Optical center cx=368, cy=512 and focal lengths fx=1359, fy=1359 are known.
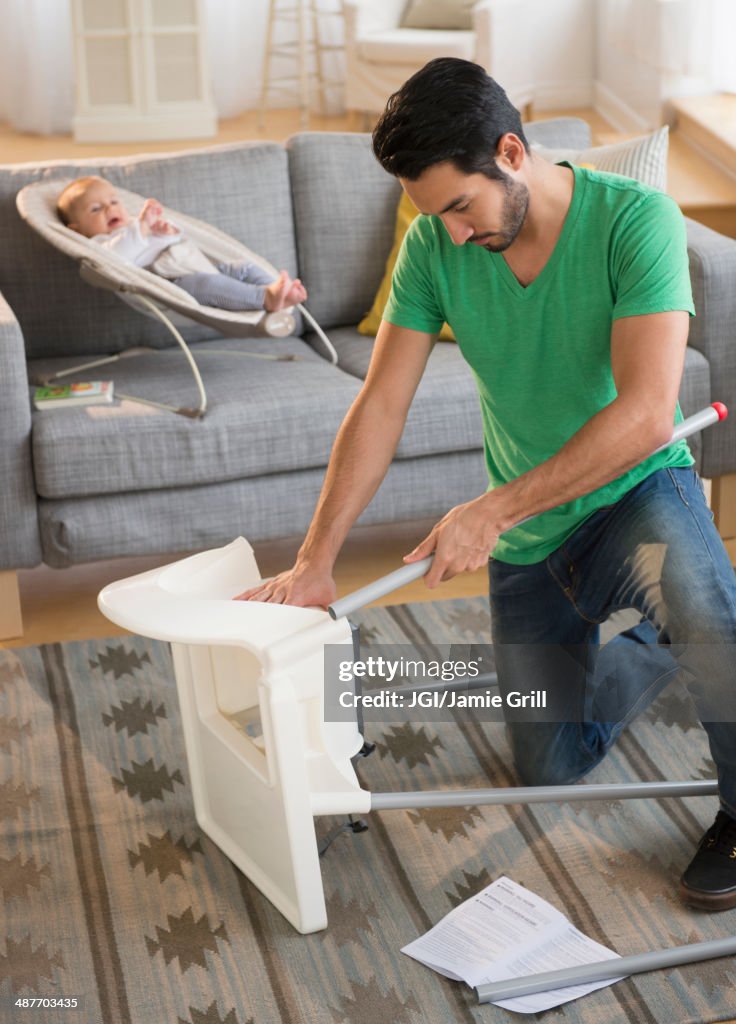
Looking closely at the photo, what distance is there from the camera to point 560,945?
1912 millimetres

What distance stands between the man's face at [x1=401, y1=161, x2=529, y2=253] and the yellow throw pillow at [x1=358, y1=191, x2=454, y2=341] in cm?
137

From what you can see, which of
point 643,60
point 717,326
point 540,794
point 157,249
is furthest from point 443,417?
point 643,60

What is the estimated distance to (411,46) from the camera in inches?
245

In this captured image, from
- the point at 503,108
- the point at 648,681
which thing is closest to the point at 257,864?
the point at 648,681

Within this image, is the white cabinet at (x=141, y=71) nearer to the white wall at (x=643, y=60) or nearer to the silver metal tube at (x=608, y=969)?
the white wall at (x=643, y=60)

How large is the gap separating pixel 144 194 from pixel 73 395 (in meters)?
0.64

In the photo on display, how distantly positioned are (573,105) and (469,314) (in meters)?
5.46

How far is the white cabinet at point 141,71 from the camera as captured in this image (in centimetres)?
667

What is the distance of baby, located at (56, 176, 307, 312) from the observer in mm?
3102

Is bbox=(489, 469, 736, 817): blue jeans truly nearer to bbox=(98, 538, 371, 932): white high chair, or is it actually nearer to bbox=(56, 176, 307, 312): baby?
bbox=(98, 538, 371, 932): white high chair

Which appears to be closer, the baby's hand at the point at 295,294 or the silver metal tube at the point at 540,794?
the silver metal tube at the point at 540,794

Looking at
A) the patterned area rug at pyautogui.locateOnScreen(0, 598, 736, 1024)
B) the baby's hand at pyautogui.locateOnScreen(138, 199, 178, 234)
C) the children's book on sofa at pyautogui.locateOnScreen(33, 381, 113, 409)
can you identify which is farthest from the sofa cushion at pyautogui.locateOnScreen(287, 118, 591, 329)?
the patterned area rug at pyautogui.locateOnScreen(0, 598, 736, 1024)

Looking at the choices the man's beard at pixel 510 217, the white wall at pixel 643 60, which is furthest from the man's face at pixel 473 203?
the white wall at pixel 643 60

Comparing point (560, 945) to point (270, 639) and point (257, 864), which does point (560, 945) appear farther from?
point (270, 639)
